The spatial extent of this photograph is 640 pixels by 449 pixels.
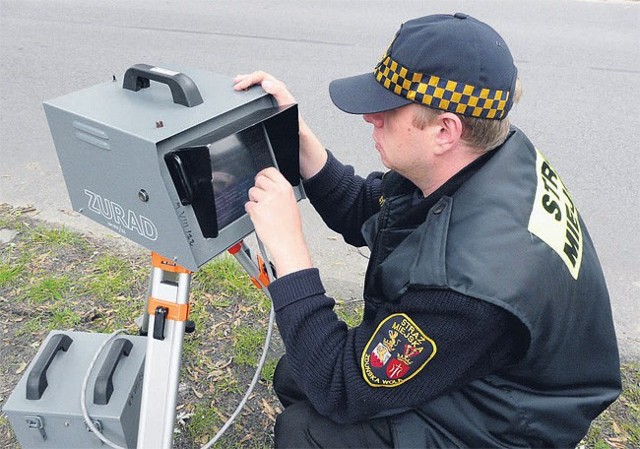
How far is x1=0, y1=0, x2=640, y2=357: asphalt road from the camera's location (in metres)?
3.39

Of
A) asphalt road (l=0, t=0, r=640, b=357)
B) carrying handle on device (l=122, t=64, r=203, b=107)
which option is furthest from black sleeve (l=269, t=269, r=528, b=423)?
asphalt road (l=0, t=0, r=640, b=357)

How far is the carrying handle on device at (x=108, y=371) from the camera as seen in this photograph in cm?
181

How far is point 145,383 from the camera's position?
153cm

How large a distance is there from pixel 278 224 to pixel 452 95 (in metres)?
0.51

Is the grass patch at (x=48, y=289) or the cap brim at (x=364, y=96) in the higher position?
the cap brim at (x=364, y=96)

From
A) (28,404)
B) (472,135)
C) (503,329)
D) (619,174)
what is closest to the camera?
(503,329)

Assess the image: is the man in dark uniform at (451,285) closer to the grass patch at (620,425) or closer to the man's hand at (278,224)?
the man's hand at (278,224)

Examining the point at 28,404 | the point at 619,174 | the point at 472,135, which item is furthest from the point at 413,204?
the point at 619,174

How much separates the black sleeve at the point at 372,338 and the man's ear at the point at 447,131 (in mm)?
351

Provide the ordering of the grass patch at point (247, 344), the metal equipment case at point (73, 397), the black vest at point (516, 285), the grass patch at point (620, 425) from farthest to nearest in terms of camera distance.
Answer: the grass patch at point (247, 344)
the grass patch at point (620, 425)
the metal equipment case at point (73, 397)
the black vest at point (516, 285)

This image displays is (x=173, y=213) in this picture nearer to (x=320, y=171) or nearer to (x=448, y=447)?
(x=320, y=171)

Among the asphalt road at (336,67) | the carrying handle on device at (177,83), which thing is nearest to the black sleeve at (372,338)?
the carrying handle on device at (177,83)

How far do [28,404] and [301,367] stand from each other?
39.1 inches

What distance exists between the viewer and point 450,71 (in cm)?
129
